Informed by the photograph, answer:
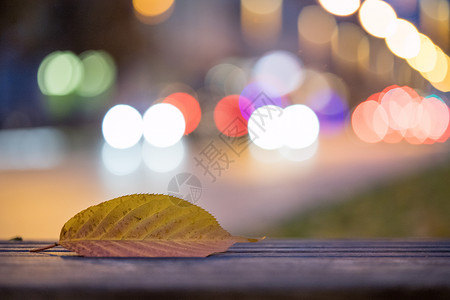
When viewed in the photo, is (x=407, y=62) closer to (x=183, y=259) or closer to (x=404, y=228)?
(x=404, y=228)

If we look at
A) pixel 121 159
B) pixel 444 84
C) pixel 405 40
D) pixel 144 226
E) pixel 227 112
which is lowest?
pixel 144 226

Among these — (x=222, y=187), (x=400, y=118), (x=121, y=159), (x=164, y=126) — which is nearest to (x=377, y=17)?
(x=222, y=187)

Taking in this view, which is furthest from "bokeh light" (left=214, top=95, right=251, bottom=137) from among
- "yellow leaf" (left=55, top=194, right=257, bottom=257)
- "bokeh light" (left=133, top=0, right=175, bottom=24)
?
"yellow leaf" (left=55, top=194, right=257, bottom=257)

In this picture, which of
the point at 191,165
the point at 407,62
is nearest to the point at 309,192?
the point at 191,165

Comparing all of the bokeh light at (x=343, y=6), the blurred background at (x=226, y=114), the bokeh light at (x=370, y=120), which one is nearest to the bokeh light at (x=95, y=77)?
the blurred background at (x=226, y=114)

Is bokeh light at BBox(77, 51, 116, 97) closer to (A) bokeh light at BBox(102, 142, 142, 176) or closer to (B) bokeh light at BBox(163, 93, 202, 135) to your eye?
(B) bokeh light at BBox(163, 93, 202, 135)

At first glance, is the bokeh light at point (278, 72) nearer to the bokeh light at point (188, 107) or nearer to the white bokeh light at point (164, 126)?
the bokeh light at point (188, 107)

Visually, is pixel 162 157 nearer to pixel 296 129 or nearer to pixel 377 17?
pixel 377 17
